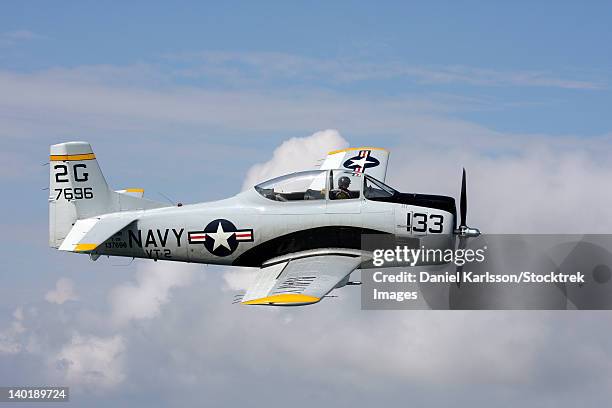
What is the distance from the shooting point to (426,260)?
851 inches

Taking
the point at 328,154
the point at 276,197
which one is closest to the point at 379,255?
the point at 276,197

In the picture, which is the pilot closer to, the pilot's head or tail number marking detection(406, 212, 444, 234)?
the pilot's head

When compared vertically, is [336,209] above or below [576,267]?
above

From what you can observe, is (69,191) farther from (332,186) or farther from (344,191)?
(344,191)

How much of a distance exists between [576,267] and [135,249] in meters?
10.5

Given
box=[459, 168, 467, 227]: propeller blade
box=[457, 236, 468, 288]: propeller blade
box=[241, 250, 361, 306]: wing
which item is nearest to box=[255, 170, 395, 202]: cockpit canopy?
box=[241, 250, 361, 306]: wing

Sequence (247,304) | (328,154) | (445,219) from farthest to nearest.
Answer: (328,154), (445,219), (247,304)

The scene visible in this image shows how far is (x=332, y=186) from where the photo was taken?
21.5 meters

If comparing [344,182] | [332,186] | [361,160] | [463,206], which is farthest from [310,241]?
[361,160]

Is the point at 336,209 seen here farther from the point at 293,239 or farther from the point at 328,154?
the point at 328,154

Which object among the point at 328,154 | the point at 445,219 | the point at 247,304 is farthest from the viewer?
the point at 328,154

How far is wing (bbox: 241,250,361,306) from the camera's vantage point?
18.5m

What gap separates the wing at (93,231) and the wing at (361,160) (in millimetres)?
6551

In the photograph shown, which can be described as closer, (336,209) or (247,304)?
(247,304)
